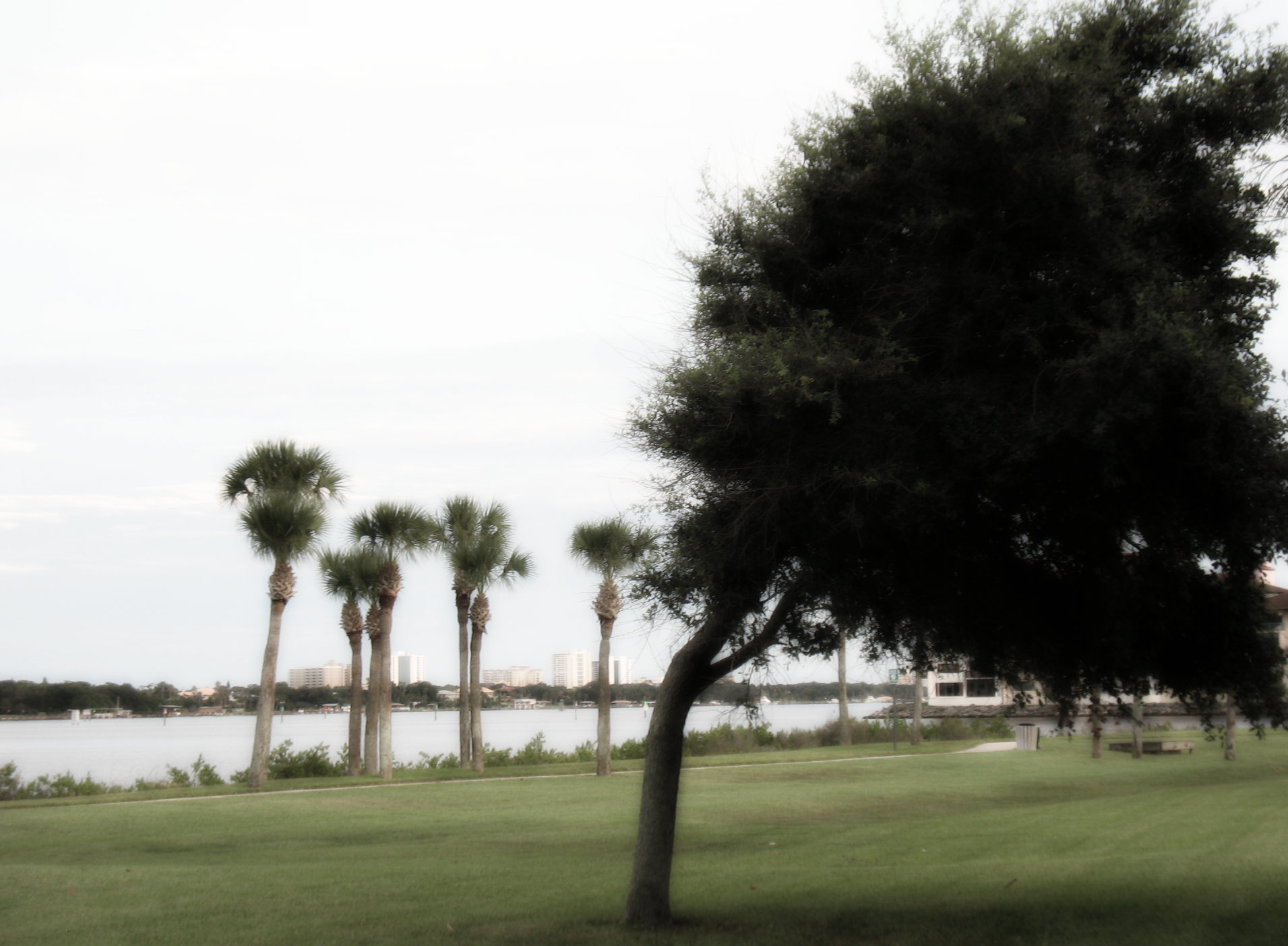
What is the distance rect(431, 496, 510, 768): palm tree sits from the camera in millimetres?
38156

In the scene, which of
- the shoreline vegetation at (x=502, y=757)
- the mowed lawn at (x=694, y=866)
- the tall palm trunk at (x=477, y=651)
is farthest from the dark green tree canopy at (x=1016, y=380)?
the tall palm trunk at (x=477, y=651)

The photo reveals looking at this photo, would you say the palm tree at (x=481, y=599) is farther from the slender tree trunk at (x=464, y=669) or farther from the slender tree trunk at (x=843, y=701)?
the slender tree trunk at (x=843, y=701)

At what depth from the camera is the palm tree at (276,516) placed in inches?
1237

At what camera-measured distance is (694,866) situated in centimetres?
1565

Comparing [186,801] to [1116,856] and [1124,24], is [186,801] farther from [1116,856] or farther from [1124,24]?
[1124,24]

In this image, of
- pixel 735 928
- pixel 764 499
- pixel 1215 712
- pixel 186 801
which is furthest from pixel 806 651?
pixel 186 801

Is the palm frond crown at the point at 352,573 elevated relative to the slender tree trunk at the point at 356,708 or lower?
elevated

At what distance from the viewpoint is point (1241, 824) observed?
18.1 meters

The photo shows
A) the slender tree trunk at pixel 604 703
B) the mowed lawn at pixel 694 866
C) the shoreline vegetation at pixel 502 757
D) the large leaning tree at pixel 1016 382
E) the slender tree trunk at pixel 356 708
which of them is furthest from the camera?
the slender tree trunk at pixel 356 708

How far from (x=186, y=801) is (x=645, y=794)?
65.3ft

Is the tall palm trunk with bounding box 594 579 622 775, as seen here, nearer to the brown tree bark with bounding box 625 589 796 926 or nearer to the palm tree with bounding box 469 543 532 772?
the palm tree with bounding box 469 543 532 772

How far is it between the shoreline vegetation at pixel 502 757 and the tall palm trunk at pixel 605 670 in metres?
1.90

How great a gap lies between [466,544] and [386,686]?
5.63 metres

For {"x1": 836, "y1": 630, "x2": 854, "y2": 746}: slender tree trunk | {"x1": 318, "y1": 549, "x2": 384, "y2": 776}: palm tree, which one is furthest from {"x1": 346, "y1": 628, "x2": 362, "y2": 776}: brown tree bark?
{"x1": 836, "y1": 630, "x2": 854, "y2": 746}: slender tree trunk
